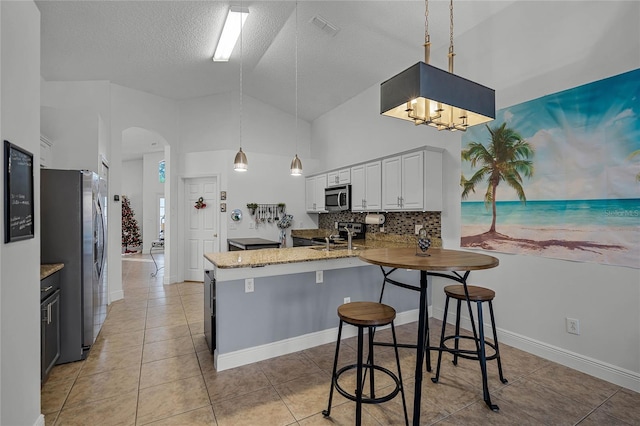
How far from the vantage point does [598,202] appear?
2.47 m

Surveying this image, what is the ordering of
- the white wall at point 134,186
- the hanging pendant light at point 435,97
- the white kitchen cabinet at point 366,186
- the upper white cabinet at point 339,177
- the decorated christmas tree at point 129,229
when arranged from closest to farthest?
the hanging pendant light at point 435,97 → the white kitchen cabinet at point 366,186 → the upper white cabinet at point 339,177 → the decorated christmas tree at point 129,229 → the white wall at point 134,186

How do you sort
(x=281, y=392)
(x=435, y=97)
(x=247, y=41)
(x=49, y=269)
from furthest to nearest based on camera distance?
(x=247, y=41) → (x=49, y=269) → (x=281, y=392) → (x=435, y=97)

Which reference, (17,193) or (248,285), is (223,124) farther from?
(17,193)

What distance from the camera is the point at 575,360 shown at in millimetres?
2621

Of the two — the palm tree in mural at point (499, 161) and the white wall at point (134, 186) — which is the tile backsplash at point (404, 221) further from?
the white wall at point (134, 186)

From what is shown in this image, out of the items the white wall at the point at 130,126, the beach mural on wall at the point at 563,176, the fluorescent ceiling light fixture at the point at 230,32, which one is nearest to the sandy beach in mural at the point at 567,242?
the beach mural on wall at the point at 563,176

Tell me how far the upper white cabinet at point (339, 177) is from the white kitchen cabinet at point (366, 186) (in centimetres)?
13

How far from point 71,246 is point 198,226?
325 cm

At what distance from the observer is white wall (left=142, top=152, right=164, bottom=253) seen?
34.2ft

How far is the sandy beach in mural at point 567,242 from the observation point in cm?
234

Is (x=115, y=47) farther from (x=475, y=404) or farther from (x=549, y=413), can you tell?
(x=549, y=413)

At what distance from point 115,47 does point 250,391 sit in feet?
13.6

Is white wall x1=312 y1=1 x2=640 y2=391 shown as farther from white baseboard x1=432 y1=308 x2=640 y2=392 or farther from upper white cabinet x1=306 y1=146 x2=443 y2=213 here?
upper white cabinet x1=306 y1=146 x2=443 y2=213

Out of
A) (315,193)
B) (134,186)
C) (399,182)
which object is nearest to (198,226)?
(315,193)
